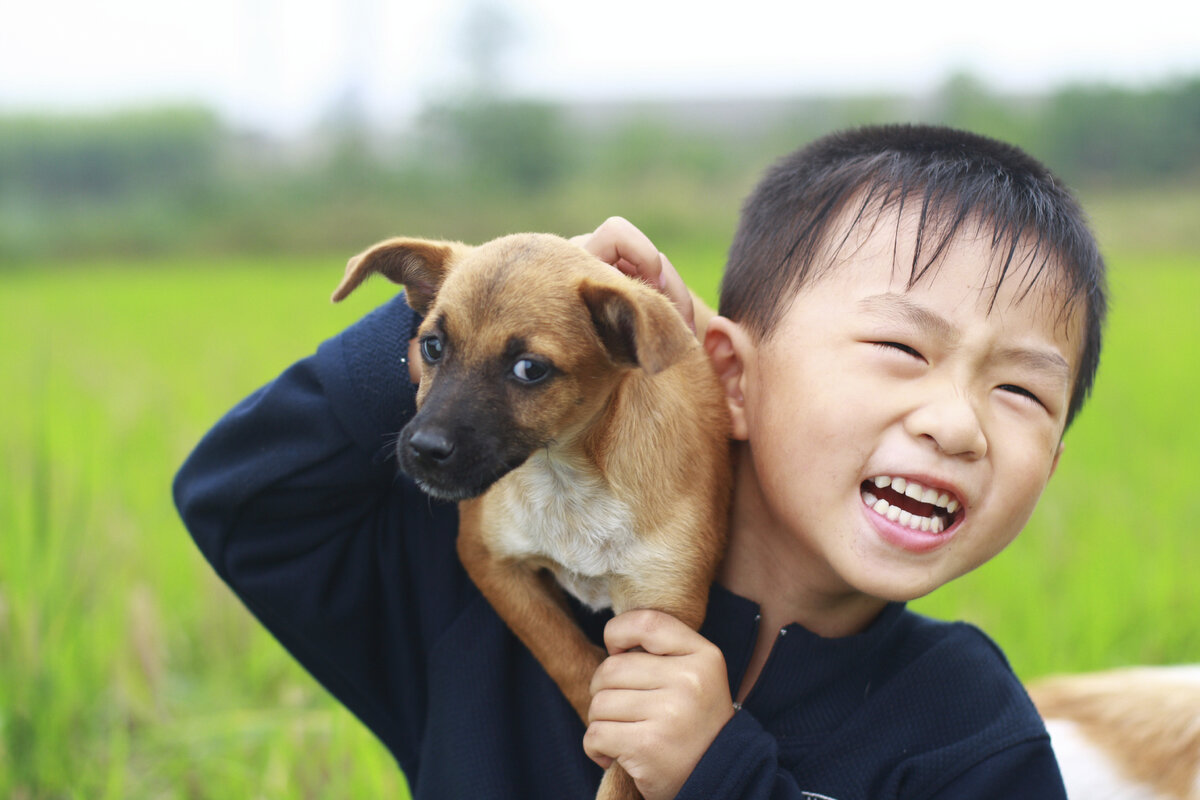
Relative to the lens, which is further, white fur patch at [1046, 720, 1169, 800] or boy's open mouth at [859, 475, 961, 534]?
white fur patch at [1046, 720, 1169, 800]

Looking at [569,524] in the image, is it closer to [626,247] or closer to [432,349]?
[432,349]

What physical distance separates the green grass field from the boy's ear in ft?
5.14

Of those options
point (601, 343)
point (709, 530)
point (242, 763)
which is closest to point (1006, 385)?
point (709, 530)

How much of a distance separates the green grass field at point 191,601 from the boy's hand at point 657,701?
4.34 ft

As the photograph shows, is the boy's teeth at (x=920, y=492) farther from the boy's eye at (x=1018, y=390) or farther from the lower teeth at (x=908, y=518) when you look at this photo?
the boy's eye at (x=1018, y=390)

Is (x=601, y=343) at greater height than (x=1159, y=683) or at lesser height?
greater

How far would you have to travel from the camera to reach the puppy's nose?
5.05 feet

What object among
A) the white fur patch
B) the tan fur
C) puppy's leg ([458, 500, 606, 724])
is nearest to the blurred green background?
the tan fur

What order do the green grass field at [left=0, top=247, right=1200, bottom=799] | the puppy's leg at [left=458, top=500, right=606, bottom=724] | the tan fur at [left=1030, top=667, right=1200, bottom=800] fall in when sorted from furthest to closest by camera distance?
1. the green grass field at [left=0, top=247, right=1200, bottom=799]
2. the tan fur at [left=1030, top=667, right=1200, bottom=800]
3. the puppy's leg at [left=458, top=500, right=606, bottom=724]

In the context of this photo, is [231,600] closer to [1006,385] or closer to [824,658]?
[824,658]

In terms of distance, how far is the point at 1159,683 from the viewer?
250 cm

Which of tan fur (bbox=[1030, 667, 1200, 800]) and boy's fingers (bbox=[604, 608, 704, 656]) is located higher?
boy's fingers (bbox=[604, 608, 704, 656])

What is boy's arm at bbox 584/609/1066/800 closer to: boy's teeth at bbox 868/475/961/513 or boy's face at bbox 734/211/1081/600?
boy's face at bbox 734/211/1081/600

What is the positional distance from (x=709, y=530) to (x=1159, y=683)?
4.98 feet
